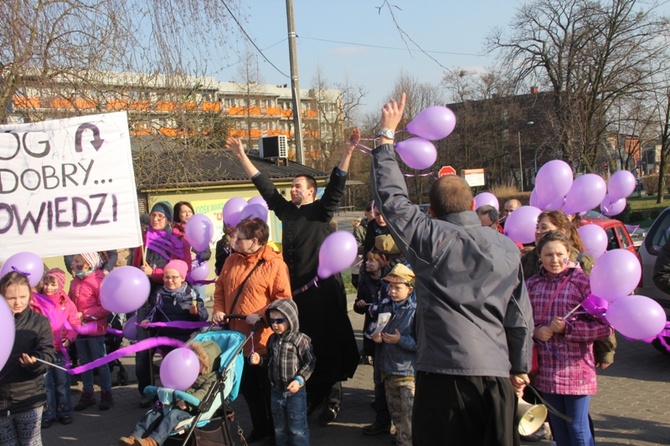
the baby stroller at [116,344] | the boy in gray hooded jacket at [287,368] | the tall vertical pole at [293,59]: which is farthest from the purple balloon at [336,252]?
the tall vertical pole at [293,59]

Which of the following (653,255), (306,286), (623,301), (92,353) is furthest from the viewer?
(653,255)

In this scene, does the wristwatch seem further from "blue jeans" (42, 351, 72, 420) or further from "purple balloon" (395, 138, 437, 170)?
→ "blue jeans" (42, 351, 72, 420)

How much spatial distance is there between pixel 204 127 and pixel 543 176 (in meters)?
8.28

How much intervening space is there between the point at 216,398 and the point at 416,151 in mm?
2276

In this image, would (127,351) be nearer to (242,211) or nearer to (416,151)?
(242,211)

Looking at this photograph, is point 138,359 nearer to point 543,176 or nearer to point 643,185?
point 543,176

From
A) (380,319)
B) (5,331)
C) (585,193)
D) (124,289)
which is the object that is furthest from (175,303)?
(585,193)

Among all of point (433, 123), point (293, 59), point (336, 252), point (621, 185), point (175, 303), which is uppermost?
point (293, 59)

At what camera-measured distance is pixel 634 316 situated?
4.06m

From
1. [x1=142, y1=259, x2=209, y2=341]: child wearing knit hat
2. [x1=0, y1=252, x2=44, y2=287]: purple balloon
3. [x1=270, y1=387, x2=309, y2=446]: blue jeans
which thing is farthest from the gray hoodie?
[x1=0, y1=252, x2=44, y2=287]: purple balloon

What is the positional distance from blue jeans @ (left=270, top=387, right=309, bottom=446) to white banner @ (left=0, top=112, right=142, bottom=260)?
5.89 feet

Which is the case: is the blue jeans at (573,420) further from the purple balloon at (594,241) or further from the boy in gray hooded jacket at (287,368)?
the purple balloon at (594,241)

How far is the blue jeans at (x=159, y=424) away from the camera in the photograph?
166 inches

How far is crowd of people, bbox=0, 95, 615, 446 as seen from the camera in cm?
305
